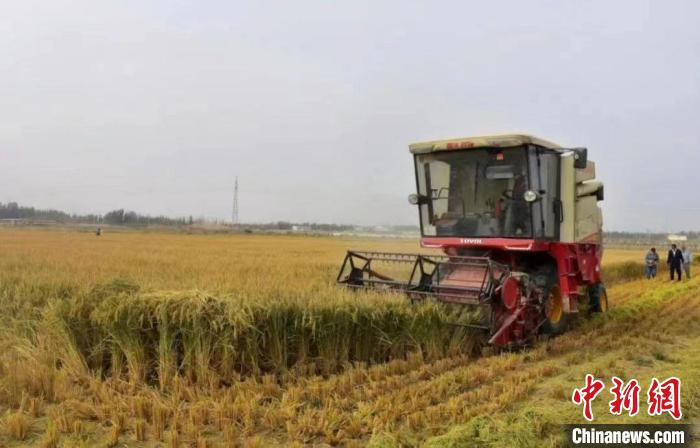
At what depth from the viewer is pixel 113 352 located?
5340 mm

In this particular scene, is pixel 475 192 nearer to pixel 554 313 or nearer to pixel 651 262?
pixel 554 313

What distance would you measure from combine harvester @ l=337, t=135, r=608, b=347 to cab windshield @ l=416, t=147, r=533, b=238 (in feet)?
0.05

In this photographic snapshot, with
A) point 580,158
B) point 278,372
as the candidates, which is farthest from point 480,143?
point 278,372

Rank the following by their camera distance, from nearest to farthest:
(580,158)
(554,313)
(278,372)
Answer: (278,372), (580,158), (554,313)

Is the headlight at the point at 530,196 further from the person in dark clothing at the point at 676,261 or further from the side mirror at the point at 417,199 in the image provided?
the person in dark clothing at the point at 676,261

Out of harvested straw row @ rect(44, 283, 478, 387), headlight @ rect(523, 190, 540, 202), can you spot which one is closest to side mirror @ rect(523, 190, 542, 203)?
headlight @ rect(523, 190, 540, 202)

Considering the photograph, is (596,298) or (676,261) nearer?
(596,298)

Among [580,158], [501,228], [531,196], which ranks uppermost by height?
[580,158]

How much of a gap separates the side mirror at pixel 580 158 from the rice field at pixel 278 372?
2464 millimetres

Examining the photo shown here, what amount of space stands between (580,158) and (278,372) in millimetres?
5265

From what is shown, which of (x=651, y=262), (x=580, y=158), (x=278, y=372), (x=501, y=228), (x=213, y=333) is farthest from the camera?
(x=651, y=262)

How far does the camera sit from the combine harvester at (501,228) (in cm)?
733

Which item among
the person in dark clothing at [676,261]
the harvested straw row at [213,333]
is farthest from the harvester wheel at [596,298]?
the person in dark clothing at [676,261]

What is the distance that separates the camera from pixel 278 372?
5527 mm
